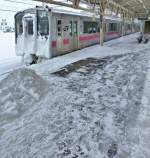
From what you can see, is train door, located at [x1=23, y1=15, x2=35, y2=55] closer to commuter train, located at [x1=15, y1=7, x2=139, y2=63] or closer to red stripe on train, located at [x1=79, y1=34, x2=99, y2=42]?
commuter train, located at [x1=15, y1=7, x2=139, y2=63]

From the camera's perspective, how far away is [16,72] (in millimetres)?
7949

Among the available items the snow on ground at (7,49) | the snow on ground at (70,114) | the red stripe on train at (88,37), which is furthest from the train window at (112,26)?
the snow on ground at (70,114)

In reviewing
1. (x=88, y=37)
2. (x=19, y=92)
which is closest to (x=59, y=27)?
(x=88, y=37)

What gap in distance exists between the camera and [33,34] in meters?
11.6

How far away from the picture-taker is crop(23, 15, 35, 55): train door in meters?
11.5

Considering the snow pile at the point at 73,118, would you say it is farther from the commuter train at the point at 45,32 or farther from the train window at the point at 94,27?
the train window at the point at 94,27

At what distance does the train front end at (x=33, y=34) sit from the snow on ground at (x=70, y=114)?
321 cm

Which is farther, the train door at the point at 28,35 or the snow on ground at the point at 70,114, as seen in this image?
the train door at the point at 28,35

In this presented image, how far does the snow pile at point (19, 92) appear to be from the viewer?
5.29m

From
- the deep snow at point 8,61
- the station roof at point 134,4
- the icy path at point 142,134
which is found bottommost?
the icy path at point 142,134

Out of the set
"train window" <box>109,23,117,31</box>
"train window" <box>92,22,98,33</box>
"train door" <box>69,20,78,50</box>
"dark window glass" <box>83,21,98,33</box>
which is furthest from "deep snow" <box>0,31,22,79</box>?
"train window" <box>109,23,117,31</box>

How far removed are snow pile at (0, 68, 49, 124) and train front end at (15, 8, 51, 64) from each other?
3.58m

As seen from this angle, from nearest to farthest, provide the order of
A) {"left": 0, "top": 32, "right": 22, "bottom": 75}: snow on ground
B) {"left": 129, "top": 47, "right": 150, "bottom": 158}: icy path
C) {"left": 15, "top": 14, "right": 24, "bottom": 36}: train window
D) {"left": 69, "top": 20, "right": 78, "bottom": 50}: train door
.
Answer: {"left": 129, "top": 47, "right": 150, "bottom": 158}: icy path
{"left": 0, "top": 32, "right": 22, "bottom": 75}: snow on ground
{"left": 15, "top": 14, "right": 24, "bottom": 36}: train window
{"left": 69, "top": 20, "right": 78, "bottom": 50}: train door

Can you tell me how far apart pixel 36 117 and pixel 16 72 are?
350cm
